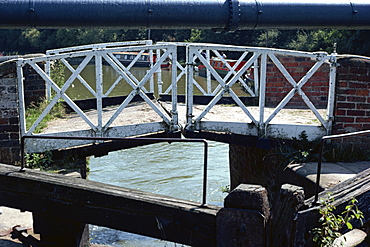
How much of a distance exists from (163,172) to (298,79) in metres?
3.82

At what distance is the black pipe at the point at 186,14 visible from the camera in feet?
14.0

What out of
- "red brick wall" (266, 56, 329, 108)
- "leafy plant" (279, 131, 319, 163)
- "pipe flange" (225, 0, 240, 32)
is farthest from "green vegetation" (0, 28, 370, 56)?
"pipe flange" (225, 0, 240, 32)

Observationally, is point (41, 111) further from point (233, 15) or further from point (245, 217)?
point (245, 217)

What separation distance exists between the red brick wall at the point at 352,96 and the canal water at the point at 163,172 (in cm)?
307

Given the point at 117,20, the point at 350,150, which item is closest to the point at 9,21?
the point at 117,20

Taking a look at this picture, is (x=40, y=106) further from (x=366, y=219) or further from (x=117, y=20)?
(x=366, y=219)

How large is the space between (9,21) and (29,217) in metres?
2.11

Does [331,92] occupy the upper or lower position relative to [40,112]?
upper

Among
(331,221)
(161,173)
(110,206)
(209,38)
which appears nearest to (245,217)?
(331,221)

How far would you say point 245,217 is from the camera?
10.4 ft

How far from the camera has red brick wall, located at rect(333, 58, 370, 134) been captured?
5.87 meters

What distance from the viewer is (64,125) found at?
22.3 feet

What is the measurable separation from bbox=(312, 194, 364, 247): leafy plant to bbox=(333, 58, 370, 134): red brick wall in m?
2.84

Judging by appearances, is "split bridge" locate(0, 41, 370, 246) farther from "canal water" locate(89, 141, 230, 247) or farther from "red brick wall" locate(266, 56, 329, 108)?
"canal water" locate(89, 141, 230, 247)
